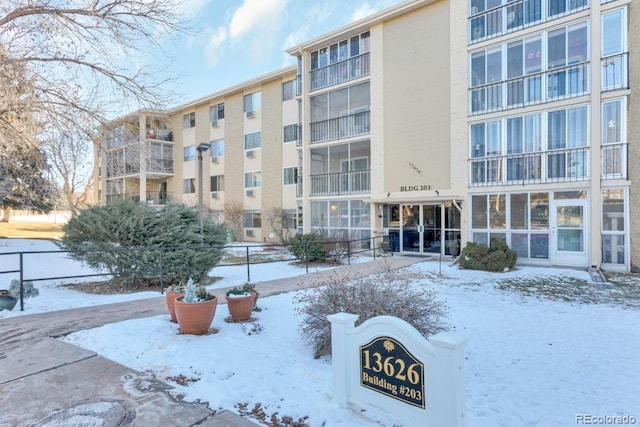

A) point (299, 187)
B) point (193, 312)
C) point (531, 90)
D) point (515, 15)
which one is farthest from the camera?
point (299, 187)

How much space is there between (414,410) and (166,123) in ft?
31.2

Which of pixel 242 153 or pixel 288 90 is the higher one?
pixel 288 90

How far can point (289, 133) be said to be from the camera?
77.2 feet

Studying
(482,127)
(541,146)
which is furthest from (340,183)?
(541,146)

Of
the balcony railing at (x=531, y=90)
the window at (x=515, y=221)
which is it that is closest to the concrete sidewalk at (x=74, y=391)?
the window at (x=515, y=221)

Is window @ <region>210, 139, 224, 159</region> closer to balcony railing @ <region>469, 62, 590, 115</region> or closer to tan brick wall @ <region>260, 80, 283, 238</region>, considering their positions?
tan brick wall @ <region>260, 80, 283, 238</region>

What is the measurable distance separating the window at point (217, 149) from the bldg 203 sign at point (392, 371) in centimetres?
2558

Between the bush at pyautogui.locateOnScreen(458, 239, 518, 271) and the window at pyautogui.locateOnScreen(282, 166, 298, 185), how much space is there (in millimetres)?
12299

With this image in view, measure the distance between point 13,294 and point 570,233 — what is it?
1547cm

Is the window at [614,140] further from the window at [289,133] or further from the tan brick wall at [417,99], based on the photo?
the window at [289,133]

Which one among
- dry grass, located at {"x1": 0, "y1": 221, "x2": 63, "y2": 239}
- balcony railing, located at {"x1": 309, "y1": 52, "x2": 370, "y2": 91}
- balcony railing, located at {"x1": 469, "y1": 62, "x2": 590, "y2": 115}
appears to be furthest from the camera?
dry grass, located at {"x1": 0, "y1": 221, "x2": 63, "y2": 239}

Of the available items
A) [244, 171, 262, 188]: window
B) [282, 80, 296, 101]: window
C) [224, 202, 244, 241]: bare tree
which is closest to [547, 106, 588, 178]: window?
[282, 80, 296, 101]: window

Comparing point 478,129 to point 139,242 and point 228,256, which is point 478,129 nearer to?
point 228,256

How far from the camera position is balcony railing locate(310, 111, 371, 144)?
713 inches
